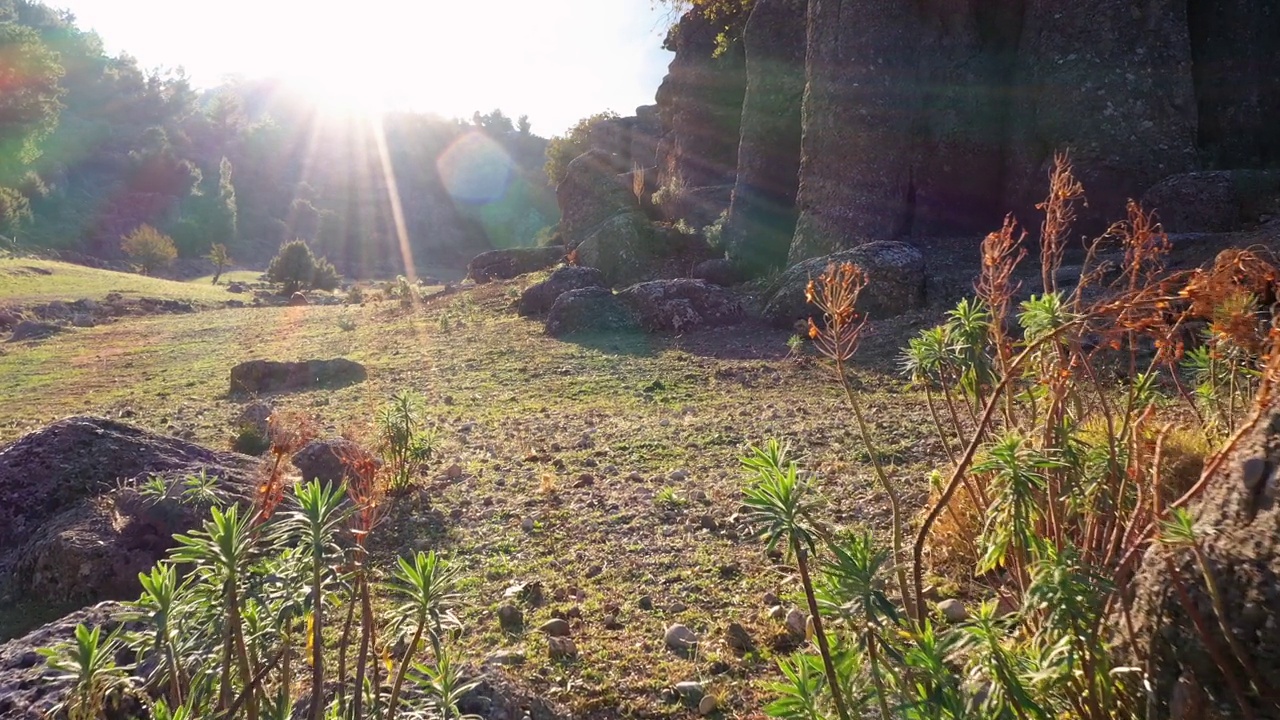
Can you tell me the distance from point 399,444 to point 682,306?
6.51 m

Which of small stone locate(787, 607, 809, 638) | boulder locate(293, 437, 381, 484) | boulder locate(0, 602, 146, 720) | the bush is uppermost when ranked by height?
boulder locate(0, 602, 146, 720)

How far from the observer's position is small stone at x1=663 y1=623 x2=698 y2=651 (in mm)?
3100

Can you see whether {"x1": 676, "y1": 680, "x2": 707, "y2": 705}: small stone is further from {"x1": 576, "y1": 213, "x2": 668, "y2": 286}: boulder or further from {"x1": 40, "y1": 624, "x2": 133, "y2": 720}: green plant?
{"x1": 576, "y1": 213, "x2": 668, "y2": 286}: boulder

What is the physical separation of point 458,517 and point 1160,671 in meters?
3.73

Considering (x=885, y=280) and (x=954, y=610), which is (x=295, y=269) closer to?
(x=885, y=280)

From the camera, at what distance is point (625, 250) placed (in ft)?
51.5

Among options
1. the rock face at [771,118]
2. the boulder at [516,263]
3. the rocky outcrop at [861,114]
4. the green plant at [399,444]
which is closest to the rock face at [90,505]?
the green plant at [399,444]

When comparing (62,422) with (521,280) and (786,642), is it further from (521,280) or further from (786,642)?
(521,280)

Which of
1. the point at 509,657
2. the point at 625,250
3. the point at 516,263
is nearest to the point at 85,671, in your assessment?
the point at 509,657

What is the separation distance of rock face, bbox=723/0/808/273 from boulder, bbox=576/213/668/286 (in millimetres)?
1512

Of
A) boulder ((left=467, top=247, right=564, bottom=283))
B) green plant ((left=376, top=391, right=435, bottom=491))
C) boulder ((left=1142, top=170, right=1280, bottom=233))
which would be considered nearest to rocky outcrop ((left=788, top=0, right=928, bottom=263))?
boulder ((left=1142, top=170, right=1280, bottom=233))

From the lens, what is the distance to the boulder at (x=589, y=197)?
19.6 metres

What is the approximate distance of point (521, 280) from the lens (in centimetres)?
1809

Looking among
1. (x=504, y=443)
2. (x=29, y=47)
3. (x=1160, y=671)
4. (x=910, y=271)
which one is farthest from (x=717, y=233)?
(x=29, y=47)
